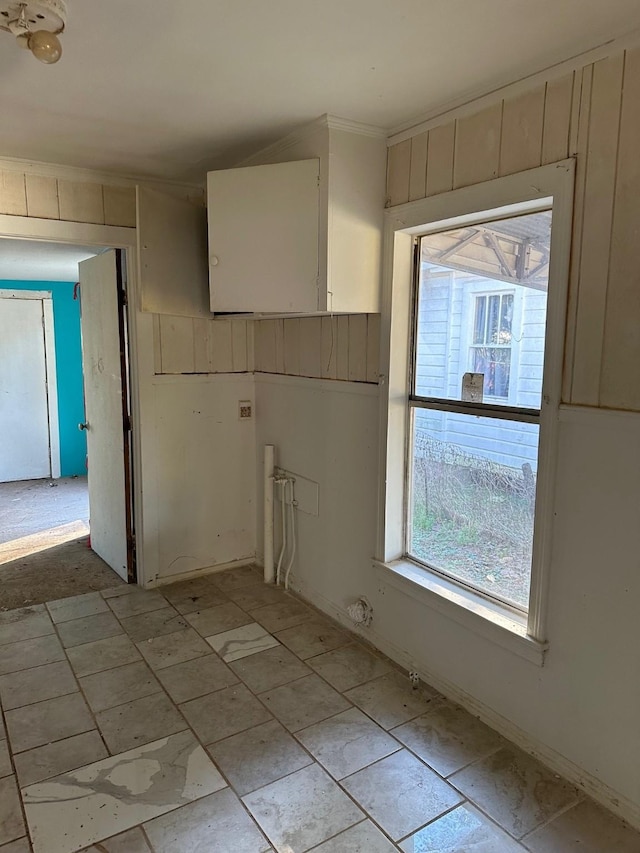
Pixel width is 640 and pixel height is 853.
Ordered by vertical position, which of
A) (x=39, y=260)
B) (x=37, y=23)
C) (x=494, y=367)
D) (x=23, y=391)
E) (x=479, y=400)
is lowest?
(x=23, y=391)

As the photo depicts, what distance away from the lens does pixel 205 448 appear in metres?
3.66

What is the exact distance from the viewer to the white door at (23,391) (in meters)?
6.05

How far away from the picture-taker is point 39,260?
15.3 ft

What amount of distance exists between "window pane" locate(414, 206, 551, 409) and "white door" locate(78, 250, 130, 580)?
1.92 m

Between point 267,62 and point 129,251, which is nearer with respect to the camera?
point 267,62

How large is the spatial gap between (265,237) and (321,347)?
2.22ft

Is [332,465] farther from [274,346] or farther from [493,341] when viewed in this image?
[493,341]

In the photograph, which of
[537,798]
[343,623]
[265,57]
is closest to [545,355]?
[265,57]

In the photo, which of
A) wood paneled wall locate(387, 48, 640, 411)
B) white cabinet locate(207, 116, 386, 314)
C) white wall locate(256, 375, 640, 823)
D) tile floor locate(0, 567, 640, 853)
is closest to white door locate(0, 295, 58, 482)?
tile floor locate(0, 567, 640, 853)

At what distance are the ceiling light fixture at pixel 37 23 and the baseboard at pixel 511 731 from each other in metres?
2.58

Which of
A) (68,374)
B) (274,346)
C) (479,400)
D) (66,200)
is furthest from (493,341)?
(68,374)

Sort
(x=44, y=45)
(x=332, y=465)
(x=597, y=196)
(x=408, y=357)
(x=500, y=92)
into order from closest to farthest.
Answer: (x=44, y=45) → (x=597, y=196) → (x=500, y=92) → (x=408, y=357) → (x=332, y=465)

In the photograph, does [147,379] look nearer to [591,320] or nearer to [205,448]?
[205,448]

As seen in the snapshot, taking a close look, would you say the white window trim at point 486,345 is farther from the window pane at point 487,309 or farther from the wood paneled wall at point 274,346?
the wood paneled wall at point 274,346
